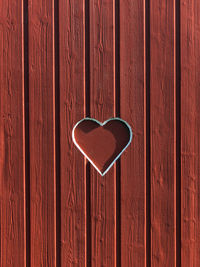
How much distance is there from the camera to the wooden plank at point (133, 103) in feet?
4.06

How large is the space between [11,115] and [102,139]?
41cm

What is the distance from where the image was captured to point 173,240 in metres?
1.26

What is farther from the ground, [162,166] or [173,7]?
[173,7]

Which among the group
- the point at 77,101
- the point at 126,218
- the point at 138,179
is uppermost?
the point at 77,101

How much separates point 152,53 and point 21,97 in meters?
0.60

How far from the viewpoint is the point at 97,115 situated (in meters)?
1.24

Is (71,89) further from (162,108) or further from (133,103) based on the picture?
(162,108)

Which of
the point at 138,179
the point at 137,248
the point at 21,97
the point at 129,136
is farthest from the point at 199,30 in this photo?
the point at 137,248

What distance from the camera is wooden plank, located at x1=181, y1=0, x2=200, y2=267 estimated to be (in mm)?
1244

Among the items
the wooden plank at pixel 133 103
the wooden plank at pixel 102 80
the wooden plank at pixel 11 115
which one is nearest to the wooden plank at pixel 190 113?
the wooden plank at pixel 133 103

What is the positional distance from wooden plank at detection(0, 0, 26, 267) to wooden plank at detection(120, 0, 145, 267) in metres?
0.44

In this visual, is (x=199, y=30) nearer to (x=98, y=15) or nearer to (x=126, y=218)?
(x=98, y=15)

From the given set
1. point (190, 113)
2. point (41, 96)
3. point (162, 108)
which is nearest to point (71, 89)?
point (41, 96)

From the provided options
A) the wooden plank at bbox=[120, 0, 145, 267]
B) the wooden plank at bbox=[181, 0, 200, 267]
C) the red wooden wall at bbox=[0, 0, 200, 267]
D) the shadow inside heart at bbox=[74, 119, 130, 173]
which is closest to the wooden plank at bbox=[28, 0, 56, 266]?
the red wooden wall at bbox=[0, 0, 200, 267]
